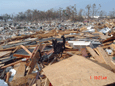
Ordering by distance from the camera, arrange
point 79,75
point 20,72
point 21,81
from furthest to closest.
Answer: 1. point 20,72
2. point 21,81
3. point 79,75

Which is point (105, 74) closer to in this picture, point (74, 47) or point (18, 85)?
point (18, 85)

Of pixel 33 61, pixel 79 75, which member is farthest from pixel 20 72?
pixel 79 75

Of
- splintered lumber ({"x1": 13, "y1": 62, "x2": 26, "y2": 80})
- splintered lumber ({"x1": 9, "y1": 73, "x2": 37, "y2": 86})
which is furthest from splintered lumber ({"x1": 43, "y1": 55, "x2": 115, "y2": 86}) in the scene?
splintered lumber ({"x1": 13, "y1": 62, "x2": 26, "y2": 80})

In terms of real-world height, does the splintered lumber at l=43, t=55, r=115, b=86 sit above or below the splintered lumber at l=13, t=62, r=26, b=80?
above

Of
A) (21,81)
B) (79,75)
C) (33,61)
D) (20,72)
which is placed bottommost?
(20,72)

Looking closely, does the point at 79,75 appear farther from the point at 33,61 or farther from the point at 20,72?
the point at 20,72

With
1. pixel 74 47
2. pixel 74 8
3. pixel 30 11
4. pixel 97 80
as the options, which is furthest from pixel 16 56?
pixel 30 11

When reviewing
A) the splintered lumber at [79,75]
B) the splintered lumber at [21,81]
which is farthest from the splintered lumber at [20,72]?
the splintered lumber at [79,75]

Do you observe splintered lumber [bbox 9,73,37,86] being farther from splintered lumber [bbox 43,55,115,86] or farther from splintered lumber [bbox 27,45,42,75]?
splintered lumber [bbox 43,55,115,86]

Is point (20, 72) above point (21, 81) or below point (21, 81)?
below
